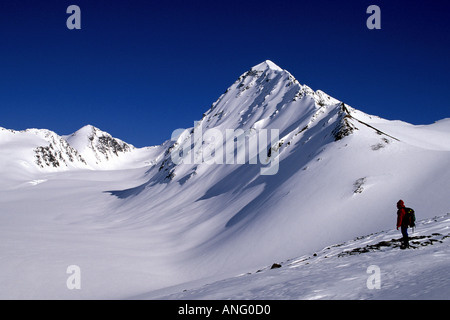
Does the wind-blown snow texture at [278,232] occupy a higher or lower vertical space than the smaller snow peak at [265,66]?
lower

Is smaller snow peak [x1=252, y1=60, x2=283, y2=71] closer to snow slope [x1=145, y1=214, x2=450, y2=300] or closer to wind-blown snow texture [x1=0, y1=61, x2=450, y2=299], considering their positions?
wind-blown snow texture [x1=0, y1=61, x2=450, y2=299]

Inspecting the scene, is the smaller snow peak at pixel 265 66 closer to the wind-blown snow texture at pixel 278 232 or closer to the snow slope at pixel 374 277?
the wind-blown snow texture at pixel 278 232

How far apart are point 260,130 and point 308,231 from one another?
51.4m

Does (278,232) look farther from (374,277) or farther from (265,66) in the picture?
(265,66)

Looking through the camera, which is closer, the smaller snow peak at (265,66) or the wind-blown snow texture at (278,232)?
the wind-blown snow texture at (278,232)

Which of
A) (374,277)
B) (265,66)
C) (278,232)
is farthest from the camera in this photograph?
(265,66)

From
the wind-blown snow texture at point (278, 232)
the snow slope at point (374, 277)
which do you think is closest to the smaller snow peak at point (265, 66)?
the wind-blown snow texture at point (278, 232)

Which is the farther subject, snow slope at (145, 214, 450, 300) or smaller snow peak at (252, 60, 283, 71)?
smaller snow peak at (252, 60, 283, 71)

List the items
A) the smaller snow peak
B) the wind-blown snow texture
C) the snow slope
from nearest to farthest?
the snow slope → the wind-blown snow texture → the smaller snow peak

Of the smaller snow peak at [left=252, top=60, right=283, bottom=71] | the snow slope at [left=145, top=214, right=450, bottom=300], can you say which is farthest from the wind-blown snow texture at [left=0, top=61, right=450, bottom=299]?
the smaller snow peak at [left=252, top=60, right=283, bottom=71]

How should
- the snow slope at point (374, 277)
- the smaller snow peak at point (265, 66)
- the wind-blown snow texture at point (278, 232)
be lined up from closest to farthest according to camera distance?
the snow slope at point (374, 277)
the wind-blown snow texture at point (278, 232)
the smaller snow peak at point (265, 66)

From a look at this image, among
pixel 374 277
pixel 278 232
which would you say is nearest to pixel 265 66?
pixel 278 232
